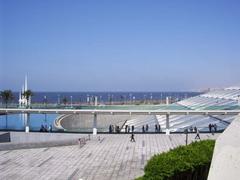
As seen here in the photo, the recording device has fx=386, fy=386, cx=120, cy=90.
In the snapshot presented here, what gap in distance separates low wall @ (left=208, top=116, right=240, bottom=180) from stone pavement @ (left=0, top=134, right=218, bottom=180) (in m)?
14.3

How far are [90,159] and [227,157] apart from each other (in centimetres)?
2192

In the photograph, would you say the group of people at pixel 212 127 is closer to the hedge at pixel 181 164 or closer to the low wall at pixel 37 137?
the low wall at pixel 37 137

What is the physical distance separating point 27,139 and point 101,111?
8924 mm

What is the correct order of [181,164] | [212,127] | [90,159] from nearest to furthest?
[181,164]
[90,159]
[212,127]

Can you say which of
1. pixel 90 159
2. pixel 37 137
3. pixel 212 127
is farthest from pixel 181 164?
pixel 37 137

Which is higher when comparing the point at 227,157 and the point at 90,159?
the point at 227,157

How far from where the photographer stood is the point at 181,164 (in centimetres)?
1549

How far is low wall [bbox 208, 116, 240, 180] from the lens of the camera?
9305 millimetres

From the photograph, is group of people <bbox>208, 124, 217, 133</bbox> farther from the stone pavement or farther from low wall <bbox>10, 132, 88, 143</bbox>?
low wall <bbox>10, 132, 88, 143</bbox>

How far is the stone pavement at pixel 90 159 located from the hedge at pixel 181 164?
323 inches

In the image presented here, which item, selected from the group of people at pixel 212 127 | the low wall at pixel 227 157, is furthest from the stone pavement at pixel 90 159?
the low wall at pixel 227 157

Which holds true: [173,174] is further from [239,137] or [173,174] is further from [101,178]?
[101,178]

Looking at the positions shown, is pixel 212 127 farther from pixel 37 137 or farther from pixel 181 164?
pixel 181 164

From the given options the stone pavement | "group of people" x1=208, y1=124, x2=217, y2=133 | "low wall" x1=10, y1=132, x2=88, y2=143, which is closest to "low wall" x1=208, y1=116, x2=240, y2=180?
the stone pavement
